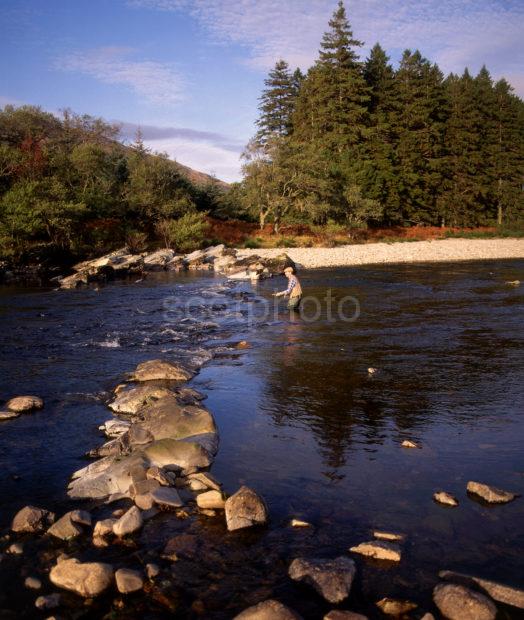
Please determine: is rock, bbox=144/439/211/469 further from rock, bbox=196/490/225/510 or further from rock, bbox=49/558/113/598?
rock, bbox=49/558/113/598

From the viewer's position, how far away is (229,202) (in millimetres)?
51969

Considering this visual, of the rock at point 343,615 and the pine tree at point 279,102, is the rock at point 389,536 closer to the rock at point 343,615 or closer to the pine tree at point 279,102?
the rock at point 343,615

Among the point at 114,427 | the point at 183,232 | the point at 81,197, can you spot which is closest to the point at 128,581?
the point at 114,427

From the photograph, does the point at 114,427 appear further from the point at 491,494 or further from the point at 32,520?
the point at 491,494

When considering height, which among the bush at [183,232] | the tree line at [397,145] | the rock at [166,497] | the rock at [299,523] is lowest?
the rock at [299,523]

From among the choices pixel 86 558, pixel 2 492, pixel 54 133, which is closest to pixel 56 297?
pixel 2 492

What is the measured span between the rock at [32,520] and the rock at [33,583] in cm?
79

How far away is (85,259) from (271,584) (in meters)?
33.1

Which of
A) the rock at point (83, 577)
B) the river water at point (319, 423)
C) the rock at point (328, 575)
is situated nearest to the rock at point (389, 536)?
the river water at point (319, 423)

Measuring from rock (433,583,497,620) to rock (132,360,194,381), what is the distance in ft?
22.9

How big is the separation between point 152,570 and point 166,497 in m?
1.18

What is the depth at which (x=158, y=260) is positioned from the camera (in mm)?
35562

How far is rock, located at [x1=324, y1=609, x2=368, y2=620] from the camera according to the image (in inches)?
155

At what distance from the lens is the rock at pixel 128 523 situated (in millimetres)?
5148
